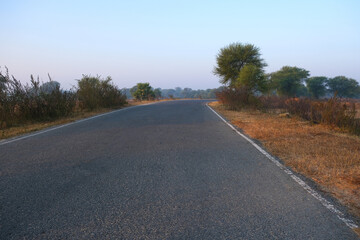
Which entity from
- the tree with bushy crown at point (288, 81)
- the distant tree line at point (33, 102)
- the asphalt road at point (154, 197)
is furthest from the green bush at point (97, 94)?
the tree with bushy crown at point (288, 81)

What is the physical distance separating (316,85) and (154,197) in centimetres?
6212

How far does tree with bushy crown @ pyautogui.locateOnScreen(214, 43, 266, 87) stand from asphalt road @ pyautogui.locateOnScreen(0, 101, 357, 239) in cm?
2798

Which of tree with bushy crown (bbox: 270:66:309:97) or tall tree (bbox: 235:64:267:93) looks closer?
tall tree (bbox: 235:64:267:93)

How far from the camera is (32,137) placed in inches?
308

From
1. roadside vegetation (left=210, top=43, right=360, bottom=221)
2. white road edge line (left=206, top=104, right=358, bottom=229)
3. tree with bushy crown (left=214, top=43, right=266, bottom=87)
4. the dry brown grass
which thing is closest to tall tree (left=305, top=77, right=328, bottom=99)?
tree with bushy crown (left=214, top=43, right=266, bottom=87)

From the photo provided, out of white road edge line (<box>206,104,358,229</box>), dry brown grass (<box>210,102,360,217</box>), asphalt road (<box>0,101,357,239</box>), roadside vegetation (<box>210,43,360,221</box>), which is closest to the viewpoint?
asphalt road (<box>0,101,357,239</box>)

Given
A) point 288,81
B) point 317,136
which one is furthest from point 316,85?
point 317,136

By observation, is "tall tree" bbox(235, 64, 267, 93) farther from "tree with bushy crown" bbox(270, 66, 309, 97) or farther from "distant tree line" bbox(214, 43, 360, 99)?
"tree with bushy crown" bbox(270, 66, 309, 97)

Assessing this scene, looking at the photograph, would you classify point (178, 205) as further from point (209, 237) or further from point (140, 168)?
point (140, 168)

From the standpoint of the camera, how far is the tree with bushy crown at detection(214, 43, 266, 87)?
3250 cm

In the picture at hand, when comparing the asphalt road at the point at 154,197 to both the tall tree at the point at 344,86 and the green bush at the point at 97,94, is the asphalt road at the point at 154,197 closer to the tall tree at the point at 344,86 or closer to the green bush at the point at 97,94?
the green bush at the point at 97,94

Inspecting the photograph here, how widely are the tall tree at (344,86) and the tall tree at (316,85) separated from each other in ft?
5.12

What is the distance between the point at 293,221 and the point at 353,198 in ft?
4.05

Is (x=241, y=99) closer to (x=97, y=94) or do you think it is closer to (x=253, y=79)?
(x=253, y=79)
